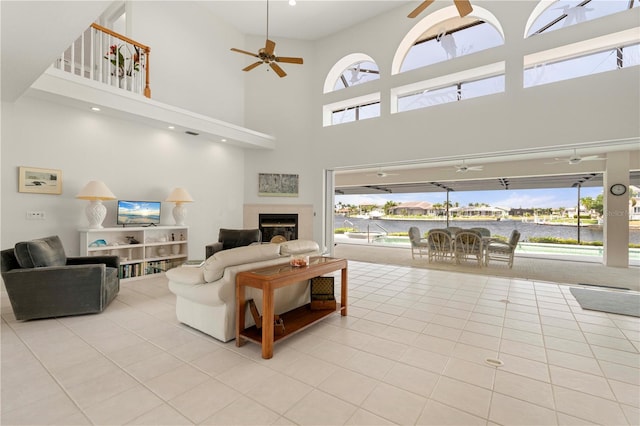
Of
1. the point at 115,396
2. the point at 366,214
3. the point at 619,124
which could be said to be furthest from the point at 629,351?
the point at 366,214

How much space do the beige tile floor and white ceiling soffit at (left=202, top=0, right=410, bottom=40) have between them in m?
6.54

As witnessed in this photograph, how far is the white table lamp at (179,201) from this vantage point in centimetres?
566

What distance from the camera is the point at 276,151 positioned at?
7617 millimetres

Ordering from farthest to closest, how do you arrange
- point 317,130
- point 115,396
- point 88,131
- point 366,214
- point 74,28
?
point 366,214 → point 317,130 → point 88,131 → point 74,28 → point 115,396

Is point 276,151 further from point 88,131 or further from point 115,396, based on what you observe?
point 115,396

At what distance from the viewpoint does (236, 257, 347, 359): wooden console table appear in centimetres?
247

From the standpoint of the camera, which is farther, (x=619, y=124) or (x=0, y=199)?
(x=619, y=124)

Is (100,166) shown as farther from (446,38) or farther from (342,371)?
(446,38)

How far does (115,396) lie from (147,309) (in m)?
1.93

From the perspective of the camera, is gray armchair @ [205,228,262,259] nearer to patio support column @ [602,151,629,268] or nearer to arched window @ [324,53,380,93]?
arched window @ [324,53,380,93]

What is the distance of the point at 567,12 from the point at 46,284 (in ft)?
28.6

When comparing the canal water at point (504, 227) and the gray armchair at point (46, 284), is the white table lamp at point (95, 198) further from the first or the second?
the canal water at point (504, 227)

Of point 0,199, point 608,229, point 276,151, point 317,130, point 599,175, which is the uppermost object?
point 317,130

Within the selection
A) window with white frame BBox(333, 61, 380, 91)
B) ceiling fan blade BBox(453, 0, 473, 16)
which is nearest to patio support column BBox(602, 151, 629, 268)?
window with white frame BBox(333, 61, 380, 91)
